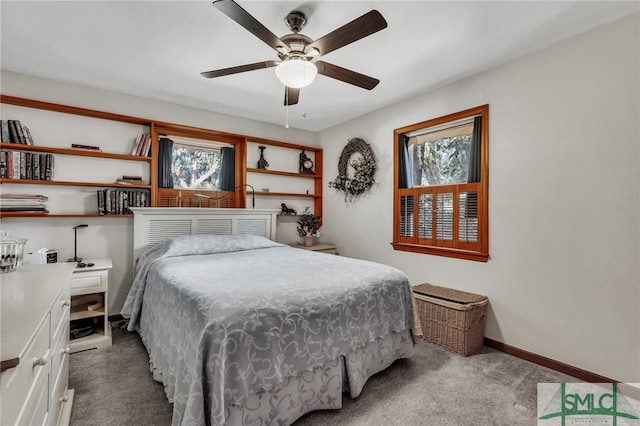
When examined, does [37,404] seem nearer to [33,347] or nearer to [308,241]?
[33,347]

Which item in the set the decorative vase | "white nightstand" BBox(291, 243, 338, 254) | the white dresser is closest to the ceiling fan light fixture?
the white dresser

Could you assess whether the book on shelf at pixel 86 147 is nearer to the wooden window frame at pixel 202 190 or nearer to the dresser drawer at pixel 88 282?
the wooden window frame at pixel 202 190

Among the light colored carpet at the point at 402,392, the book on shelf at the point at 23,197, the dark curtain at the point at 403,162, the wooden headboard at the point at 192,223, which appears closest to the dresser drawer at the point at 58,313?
the light colored carpet at the point at 402,392

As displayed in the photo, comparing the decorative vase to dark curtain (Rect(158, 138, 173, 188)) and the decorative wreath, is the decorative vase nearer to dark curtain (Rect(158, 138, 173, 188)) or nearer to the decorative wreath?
the decorative wreath

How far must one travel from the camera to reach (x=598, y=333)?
2.13 m

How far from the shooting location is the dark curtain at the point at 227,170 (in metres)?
4.05

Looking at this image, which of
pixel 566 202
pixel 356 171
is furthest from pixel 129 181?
pixel 566 202

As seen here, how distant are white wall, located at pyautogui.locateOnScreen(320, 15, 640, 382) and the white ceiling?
24 centimetres

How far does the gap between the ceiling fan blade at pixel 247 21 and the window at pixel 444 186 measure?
6.43 feet

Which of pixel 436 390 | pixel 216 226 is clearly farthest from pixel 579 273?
pixel 216 226

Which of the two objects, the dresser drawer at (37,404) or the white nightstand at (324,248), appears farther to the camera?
the white nightstand at (324,248)

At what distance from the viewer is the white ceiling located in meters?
1.95

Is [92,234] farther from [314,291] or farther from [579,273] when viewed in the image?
[579,273]

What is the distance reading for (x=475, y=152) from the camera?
9.43 ft
